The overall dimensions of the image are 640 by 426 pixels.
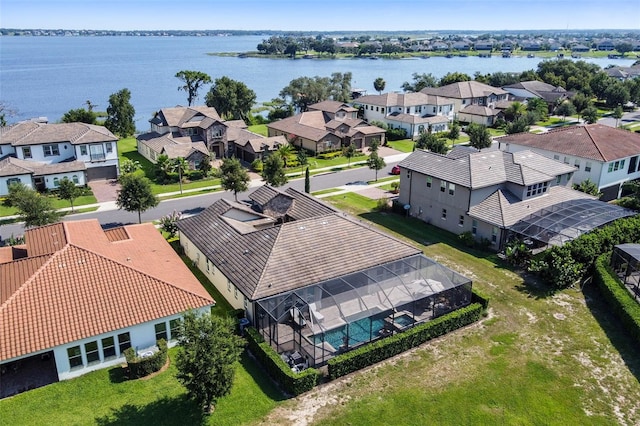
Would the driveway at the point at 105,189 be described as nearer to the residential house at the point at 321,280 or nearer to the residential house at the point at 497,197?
the residential house at the point at 321,280

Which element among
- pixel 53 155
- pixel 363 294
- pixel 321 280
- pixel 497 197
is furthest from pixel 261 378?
pixel 53 155

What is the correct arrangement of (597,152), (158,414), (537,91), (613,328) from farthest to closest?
(537,91) → (597,152) → (613,328) → (158,414)

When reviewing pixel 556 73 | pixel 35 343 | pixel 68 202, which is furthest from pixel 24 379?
pixel 556 73

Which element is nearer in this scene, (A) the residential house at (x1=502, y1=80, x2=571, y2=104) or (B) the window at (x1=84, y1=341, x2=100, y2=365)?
(B) the window at (x1=84, y1=341, x2=100, y2=365)

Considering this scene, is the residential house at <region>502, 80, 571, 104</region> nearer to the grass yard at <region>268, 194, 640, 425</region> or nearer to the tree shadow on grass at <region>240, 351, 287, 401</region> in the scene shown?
the grass yard at <region>268, 194, 640, 425</region>

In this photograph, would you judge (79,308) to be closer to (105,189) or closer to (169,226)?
(169,226)

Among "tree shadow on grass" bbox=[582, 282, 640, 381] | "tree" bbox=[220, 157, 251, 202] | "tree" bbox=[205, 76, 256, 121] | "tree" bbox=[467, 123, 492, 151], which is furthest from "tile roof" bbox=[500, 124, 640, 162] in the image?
"tree" bbox=[205, 76, 256, 121]
